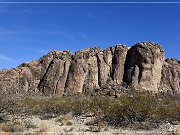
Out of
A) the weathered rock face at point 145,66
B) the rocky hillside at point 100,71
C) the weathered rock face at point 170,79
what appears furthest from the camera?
the weathered rock face at point 170,79

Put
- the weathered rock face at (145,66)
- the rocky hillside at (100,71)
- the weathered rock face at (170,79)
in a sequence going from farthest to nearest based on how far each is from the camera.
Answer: the weathered rock face at (170,79), the rocky hillside at (100,71), the weathered rock face at (145,66)

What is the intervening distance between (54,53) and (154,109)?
229 ft

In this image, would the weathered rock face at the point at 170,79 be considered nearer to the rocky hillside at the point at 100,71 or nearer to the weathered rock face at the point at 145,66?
the rocky hillside at the point at 100,71

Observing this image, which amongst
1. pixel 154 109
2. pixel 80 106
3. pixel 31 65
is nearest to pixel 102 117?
pixel 154 109

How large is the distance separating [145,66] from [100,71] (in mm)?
10691

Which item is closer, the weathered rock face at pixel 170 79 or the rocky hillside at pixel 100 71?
the rocky hillside at pixel 100 71

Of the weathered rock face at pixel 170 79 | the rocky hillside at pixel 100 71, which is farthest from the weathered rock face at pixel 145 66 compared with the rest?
the weathered rock face at pixel 170 79

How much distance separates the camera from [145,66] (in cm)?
8288

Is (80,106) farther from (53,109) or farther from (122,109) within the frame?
(122,109)

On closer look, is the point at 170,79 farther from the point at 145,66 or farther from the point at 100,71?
the point at 100,71

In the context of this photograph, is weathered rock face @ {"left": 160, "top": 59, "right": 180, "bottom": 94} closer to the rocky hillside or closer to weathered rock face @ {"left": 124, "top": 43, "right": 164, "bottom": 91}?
the rocky hillside

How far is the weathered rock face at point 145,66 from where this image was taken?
271 feet

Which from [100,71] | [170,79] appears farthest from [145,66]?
[100,71]

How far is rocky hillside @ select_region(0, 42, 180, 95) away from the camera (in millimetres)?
83625
